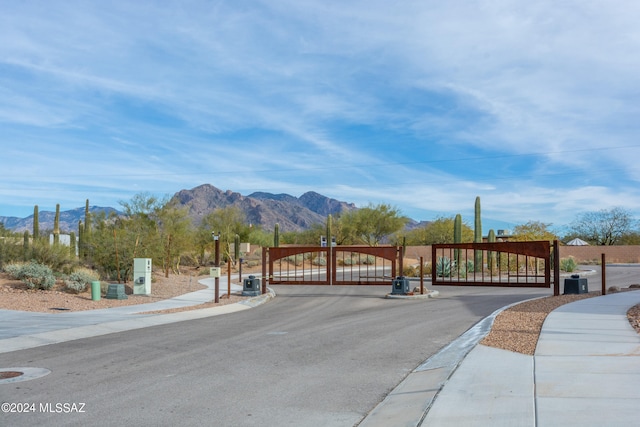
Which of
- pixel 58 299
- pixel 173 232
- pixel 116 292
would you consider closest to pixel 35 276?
pixel 58 299

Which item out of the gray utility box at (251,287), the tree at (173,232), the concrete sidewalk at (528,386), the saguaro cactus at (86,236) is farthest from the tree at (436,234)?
the concrete sidewalk at (528,386)

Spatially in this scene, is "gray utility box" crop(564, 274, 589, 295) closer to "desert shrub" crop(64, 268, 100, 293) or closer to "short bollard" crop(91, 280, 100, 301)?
"short bollard" crop(91, 280, 100, 301)

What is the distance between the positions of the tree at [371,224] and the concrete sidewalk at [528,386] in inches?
2355

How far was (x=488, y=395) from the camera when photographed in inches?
295

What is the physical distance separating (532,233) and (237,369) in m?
43.8

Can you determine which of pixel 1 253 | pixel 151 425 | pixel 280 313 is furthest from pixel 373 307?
pixel 1 253

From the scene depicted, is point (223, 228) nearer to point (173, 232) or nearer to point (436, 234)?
point (173, 232)

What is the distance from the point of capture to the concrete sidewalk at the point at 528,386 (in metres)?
6.52

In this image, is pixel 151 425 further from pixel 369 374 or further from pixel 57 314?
pixel 57 314

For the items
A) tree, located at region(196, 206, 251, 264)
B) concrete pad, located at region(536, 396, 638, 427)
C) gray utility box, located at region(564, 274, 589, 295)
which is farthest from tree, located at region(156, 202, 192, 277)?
concrete pad, located at region(536, 396, 638, 427)

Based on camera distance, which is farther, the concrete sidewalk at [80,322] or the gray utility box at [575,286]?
the gray utility box at [575,286]

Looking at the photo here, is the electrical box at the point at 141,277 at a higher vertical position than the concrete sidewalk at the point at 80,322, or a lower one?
higher

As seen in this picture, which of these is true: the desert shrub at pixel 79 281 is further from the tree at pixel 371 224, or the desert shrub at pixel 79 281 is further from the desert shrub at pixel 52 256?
the tree at pixel 371 224

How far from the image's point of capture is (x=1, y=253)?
93.9 feet
